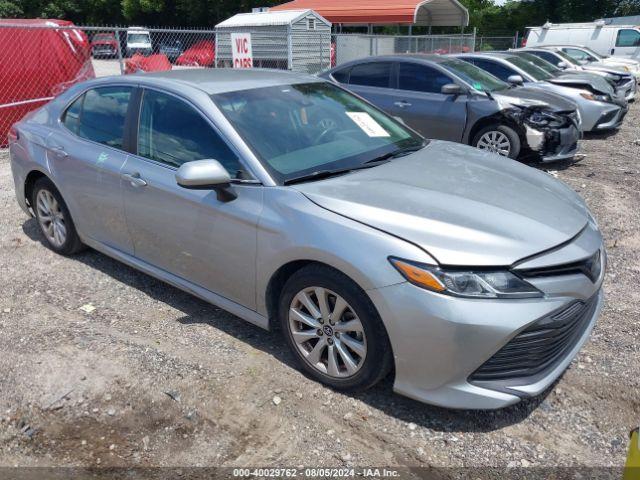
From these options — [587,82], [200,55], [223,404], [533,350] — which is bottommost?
[223,404]

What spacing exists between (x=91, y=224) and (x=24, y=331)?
0.94 meters

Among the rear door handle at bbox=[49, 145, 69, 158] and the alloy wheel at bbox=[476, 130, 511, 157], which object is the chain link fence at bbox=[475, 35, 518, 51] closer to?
the alloy wheel at bbox=[476, 130, 511, 157]

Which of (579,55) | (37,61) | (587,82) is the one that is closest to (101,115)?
(37,61)

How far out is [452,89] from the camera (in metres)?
7.75

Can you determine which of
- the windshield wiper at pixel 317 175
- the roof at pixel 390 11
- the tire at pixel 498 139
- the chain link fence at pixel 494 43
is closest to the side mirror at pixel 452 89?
the tire at pixel 498 139

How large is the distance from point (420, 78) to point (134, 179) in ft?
18.6

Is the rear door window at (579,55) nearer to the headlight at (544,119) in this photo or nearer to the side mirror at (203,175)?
the headlight at (544,119)

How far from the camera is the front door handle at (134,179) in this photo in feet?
12.0

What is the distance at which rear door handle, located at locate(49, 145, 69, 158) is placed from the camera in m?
4.32

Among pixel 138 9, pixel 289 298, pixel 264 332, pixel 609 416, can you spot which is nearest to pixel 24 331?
pixel 264 332

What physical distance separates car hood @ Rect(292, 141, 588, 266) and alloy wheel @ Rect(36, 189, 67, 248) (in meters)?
2.61

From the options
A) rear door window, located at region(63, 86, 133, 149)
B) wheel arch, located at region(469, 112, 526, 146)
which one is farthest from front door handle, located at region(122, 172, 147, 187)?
wheel arch, located at region(469, 112, 526, 146)

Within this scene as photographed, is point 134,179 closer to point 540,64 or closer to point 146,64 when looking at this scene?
point 146,64

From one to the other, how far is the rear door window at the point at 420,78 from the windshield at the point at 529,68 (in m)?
3.20
